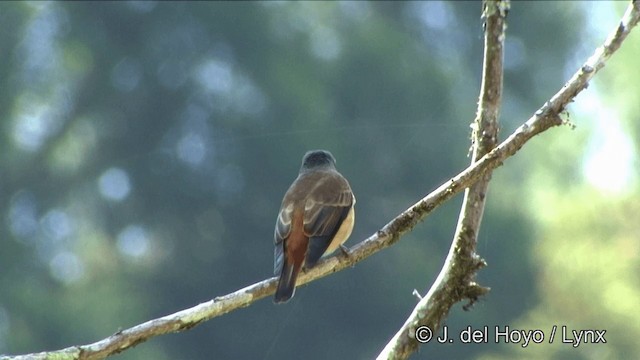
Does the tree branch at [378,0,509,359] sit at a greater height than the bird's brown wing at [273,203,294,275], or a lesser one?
greater

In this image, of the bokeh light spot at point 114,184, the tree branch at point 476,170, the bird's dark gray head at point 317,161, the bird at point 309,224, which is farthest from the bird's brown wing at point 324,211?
the bokeh light spot at point 114,184

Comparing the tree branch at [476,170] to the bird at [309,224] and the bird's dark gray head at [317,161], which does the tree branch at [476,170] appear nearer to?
the bird at [309,224]

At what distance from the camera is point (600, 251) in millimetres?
18797

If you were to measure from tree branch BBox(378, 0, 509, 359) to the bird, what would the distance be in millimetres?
597

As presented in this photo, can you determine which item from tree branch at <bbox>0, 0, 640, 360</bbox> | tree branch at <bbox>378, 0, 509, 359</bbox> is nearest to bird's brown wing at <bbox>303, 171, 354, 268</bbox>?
tree branch at <bbox>0, 0, 640, 360</bbox>

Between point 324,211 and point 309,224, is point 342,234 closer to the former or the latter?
point 324,211

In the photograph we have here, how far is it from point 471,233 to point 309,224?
1.23m

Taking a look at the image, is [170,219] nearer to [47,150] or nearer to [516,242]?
[47,150]

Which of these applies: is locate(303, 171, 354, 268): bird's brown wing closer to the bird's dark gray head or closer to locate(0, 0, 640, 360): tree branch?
the bird's dark gray head

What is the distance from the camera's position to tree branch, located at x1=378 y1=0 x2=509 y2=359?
23.6 feet

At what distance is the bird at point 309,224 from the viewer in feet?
25.8

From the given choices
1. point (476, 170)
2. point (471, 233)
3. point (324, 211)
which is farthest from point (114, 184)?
point (476, 170)

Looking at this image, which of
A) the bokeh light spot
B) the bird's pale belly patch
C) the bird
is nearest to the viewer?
the bird

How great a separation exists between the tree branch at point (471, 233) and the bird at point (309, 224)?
60cm
